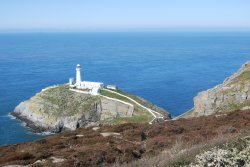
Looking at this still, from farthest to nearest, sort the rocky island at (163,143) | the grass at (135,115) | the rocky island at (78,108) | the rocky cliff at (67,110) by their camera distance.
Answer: the rocky cliff at (67,110) → the rocky island at (78,108) → the grass at (135,115) → the rocky island at (163,143)

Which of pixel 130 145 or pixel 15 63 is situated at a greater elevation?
pixel 130 145

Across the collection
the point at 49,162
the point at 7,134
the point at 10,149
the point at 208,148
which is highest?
the point at 208,148

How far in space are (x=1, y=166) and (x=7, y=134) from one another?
56.5m

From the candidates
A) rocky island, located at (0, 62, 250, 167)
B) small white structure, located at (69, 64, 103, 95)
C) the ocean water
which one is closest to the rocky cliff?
small white structure, located at (69, 64, 103, 95)

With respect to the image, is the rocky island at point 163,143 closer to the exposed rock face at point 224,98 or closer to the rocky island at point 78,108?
the exposed rock face at point 224,98

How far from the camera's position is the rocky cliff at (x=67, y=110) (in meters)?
71.1

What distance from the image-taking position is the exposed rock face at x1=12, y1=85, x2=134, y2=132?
7119 centimetres

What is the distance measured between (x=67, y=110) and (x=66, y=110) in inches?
8.4

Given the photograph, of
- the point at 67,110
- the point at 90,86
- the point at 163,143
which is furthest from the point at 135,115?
the point at 163,143

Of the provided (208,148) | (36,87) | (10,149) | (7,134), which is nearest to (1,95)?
(36,87)

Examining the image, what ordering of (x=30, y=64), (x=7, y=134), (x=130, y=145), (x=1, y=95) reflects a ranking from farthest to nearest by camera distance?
(x=30, y=64)
(x=1, y=95)
(x=7, y=134)
(x=130, y=145)

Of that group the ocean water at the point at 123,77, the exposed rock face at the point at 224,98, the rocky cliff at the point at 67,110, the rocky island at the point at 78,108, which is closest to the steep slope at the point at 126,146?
the exposed rock face at the point at 224,98

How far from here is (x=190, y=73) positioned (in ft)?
443

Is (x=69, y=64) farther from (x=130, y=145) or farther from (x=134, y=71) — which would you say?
(x=130, y=145)
